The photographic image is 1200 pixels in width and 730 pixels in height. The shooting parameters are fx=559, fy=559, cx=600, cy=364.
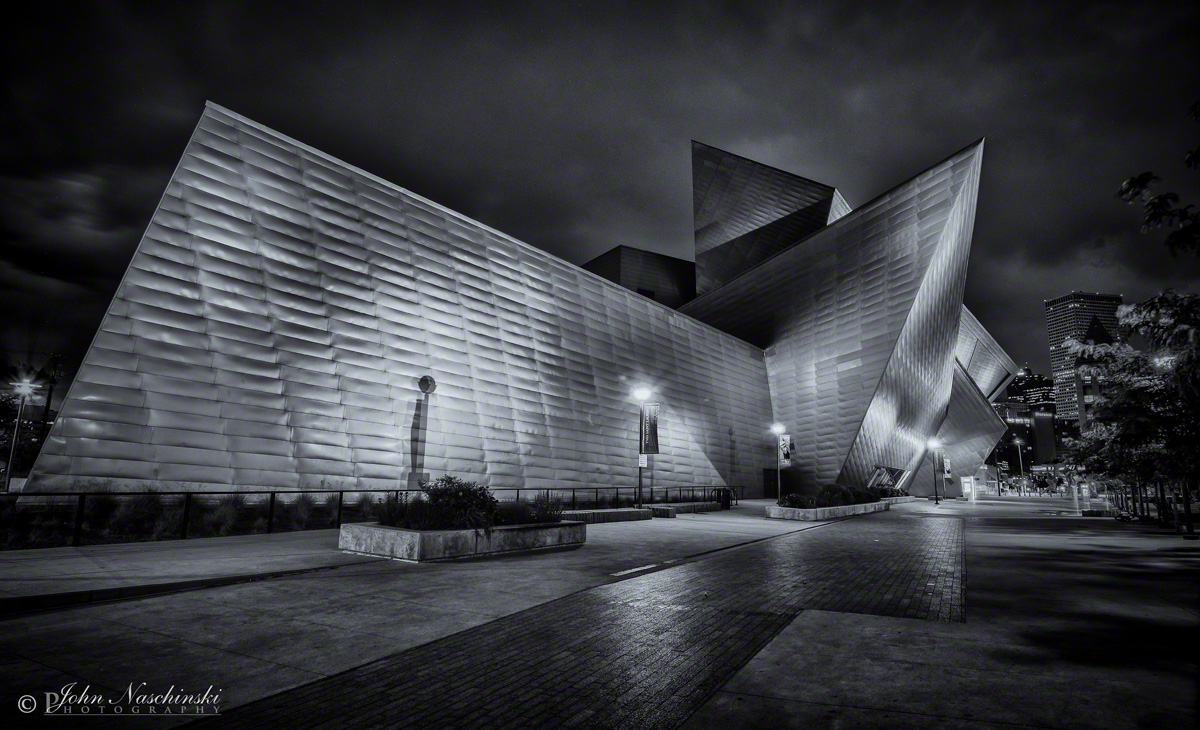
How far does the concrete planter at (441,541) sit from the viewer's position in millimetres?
9938

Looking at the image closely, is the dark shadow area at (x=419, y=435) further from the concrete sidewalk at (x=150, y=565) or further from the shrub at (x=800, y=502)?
the shrub at (x=800, y=502)

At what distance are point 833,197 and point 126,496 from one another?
4880 cm

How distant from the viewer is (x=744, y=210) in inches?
2057

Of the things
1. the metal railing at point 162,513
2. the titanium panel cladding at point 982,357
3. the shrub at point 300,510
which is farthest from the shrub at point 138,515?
the titanium panel cladding at point 982,357

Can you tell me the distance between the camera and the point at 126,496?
1373 centimetres

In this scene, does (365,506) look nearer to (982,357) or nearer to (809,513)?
(809,513)

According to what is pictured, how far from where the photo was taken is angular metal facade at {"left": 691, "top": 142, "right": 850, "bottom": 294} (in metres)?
48.1

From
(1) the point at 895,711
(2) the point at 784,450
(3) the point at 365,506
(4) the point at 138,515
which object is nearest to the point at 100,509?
(4) the point at 138,515

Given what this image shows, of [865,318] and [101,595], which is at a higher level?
[865,318]

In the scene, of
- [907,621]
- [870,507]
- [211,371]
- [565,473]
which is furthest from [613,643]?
[870,507]

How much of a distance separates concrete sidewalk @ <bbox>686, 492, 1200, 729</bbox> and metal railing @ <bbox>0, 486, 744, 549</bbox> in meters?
12.6

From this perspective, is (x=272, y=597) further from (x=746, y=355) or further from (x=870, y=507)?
(x=746, y=355)

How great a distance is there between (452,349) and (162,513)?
10846 millimetres

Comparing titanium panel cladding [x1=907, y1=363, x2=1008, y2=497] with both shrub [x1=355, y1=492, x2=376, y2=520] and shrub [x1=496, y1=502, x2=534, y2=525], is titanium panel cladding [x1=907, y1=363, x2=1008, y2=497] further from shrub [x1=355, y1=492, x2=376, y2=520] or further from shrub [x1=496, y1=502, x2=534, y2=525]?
shrub [x1=496, y1=502, x2=534, y2=525]
